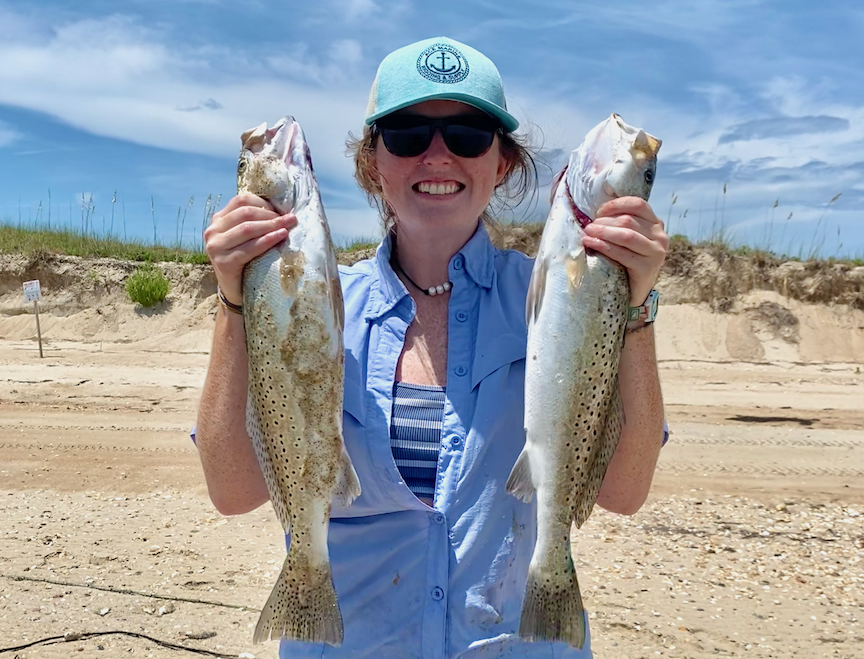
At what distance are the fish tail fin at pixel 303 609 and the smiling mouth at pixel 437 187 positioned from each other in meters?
1.19

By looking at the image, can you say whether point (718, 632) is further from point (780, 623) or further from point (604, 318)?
point (604, 318)

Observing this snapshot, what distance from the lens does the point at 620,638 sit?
4887 millimetres

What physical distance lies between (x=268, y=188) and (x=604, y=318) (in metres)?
1.10

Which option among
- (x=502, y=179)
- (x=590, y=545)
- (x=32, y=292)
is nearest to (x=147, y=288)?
(x=32, y=292)

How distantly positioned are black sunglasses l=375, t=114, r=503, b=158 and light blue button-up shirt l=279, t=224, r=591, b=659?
1.78 ft

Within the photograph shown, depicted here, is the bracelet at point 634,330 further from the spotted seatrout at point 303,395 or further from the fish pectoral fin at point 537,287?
the spotted seatrout at point 303,395

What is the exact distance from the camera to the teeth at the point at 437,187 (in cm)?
227

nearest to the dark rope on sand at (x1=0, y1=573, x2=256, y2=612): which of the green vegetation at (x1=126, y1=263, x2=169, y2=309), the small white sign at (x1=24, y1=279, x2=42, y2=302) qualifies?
the small white sign at (x1=24, y1=279, x2=42, y2=302)

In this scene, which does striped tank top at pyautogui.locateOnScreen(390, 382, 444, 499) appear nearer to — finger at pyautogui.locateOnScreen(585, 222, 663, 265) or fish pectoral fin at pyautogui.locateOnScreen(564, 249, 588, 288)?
fish pectoral fin at pyautogui.locateOnScreen(564, 249, 588, 288)

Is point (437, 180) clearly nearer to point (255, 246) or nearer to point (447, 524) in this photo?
point (255, 246)

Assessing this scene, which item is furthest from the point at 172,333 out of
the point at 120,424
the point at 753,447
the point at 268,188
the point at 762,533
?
the point at 268,188

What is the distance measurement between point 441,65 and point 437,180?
0.34 m

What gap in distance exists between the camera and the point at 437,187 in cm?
228

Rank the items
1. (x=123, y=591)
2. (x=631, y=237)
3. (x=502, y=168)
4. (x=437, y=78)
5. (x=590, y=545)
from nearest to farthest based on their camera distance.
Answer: (x=631, y=237)
(x=437, y=78)
(x=502, y=168)
(x=123, y=591)
(x=590, y=545)
